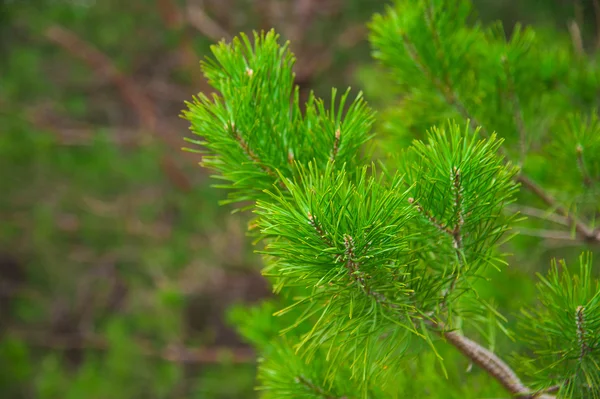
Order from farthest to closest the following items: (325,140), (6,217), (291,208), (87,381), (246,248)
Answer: (6,217), (246,248), (87,381), (325,140), (291,208)

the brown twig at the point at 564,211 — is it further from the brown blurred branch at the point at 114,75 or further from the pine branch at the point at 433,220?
the brown blurred branch at the point at 114,75

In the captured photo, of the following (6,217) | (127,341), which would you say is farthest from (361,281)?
(6,217)

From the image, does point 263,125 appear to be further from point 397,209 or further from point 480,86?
point 480,86

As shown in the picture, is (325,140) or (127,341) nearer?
(325,140)

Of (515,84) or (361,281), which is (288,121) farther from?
(515,84)

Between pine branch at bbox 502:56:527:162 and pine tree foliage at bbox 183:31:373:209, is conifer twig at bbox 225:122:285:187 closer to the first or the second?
pine tree foliage at bbox 183:31:373:209

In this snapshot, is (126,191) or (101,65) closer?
(101,65)

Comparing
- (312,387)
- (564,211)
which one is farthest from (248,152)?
(564,211)

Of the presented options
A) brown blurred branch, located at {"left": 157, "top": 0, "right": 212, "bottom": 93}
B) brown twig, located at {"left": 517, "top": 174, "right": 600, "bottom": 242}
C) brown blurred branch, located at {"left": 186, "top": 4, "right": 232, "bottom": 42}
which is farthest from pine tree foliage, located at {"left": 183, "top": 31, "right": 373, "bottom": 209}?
brown blurred branch, located at {"left": 157, "top": 0, "right": 212, "bottom": 93}
